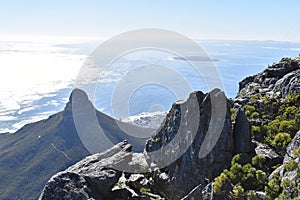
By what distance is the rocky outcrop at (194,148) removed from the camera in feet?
69.9

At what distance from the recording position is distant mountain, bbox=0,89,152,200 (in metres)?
124

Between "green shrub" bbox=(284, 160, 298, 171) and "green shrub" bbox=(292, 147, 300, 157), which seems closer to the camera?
"green shrub" bbox=(284, 160, 298, 171)

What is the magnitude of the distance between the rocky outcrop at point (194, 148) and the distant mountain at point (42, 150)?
9398 cm

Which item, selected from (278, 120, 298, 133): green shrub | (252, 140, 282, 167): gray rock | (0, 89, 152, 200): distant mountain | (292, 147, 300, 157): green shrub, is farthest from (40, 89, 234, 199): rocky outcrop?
(0, 89, 152, 200): distant mountain

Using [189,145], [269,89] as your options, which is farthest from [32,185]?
[189,145]

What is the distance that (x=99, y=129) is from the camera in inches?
6147

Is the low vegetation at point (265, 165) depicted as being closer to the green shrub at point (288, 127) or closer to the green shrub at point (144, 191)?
the green shrub at point (288, 127)

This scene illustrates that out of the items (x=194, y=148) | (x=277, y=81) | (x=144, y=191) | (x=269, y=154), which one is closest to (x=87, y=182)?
(x=144, y=191)

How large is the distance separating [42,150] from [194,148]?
139m

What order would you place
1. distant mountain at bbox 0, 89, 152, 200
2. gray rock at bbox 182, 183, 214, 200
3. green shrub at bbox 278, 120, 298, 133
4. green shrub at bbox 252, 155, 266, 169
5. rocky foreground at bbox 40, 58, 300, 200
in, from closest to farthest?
gray rock at bbox 182, 183, 214, 200 < rocky foreground at bbox 40, 58, 300, 200 < green shrub at bbox 252, 155, 266, 169 < green shrub at bbox 278, 120, 298, 133 < distant mountain at bbox 0, 89, 152, 200

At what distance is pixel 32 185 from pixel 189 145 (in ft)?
383

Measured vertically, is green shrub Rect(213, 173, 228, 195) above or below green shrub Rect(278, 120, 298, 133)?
below

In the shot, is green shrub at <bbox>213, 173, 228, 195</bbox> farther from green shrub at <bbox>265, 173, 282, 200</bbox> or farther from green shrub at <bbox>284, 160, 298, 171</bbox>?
green shrub at <bbox>284, 160, 298, 171</bbox>

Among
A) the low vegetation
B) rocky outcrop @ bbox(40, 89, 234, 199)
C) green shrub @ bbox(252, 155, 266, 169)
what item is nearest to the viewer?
the low vegetation
